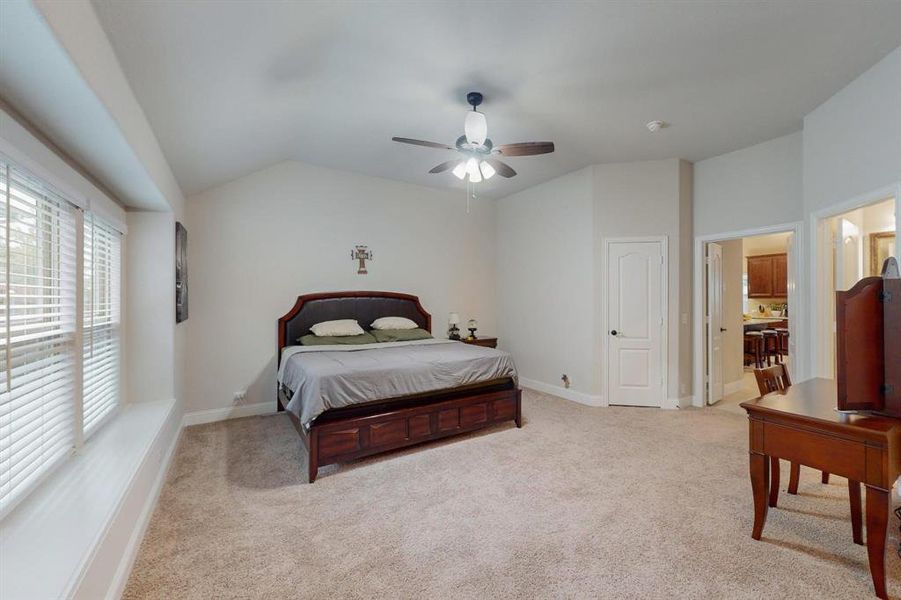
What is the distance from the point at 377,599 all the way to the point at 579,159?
4.43 m

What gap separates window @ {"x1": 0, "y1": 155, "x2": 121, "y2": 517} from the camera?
5.08 ft

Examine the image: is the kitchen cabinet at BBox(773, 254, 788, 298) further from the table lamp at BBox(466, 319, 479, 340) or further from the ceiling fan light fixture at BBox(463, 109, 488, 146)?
the ceiling fan light fixture at BBox(463, 109, 488, 146)

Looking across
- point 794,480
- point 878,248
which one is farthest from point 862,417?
point 878,248

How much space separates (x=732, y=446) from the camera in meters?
3.39

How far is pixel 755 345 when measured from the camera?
686 cm

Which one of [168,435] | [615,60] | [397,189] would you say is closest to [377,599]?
[168,435]

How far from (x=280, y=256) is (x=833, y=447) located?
485 centimetres

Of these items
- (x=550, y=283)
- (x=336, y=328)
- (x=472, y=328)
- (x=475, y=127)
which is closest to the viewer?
(x=475, y=127)

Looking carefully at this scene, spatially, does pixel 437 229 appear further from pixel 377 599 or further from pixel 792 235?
pixel 377 599

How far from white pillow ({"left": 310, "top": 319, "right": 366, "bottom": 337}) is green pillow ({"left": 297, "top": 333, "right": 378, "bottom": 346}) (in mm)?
35

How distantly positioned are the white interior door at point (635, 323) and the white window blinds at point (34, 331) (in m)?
4.80

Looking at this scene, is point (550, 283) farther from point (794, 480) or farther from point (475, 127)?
point (794, 480)

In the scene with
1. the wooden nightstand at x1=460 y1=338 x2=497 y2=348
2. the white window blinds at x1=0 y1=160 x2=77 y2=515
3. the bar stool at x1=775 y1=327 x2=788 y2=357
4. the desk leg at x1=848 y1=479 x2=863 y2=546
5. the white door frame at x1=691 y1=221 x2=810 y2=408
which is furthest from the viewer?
the bar stool at x1=775 y1=327 x2=788 y2=357

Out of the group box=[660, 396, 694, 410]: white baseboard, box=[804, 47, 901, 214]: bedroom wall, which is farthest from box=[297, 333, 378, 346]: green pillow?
box=[804, 47, 901, 214]: bedroom wall
